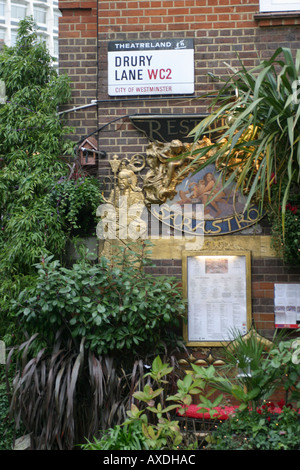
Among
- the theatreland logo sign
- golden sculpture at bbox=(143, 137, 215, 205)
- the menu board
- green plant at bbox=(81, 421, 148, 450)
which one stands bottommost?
green plant at bbox=(81, 421, 148, 450)

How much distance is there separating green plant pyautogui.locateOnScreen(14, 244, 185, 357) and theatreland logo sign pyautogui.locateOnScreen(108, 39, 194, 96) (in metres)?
1.92

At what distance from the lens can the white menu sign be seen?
6098mm

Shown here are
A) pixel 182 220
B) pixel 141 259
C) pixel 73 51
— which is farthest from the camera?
pixel 73 51

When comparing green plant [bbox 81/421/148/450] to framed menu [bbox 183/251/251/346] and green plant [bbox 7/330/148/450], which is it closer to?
green plant [bbox 7/330/148/450]

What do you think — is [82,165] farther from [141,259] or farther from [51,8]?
[51,8]

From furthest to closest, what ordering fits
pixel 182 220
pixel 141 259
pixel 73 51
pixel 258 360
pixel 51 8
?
pixel 51 8 → pixel 73 51 → pixel 182 220 → pixel 141 259 → pixel 258 360

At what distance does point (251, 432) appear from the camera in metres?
4.50

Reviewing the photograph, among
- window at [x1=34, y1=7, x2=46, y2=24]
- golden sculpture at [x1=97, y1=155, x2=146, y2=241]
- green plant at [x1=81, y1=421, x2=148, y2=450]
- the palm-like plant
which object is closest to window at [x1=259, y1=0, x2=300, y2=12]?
the palm-like plant

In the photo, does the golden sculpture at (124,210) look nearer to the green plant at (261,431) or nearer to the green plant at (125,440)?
the green plant at (125,440)

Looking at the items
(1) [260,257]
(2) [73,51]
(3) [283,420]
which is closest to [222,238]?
(1) [260,257]

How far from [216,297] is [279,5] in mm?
3209

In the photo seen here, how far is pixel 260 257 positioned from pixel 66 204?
2120 mm

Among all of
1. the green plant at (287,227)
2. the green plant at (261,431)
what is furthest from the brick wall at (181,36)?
the green plant at (261,431)
